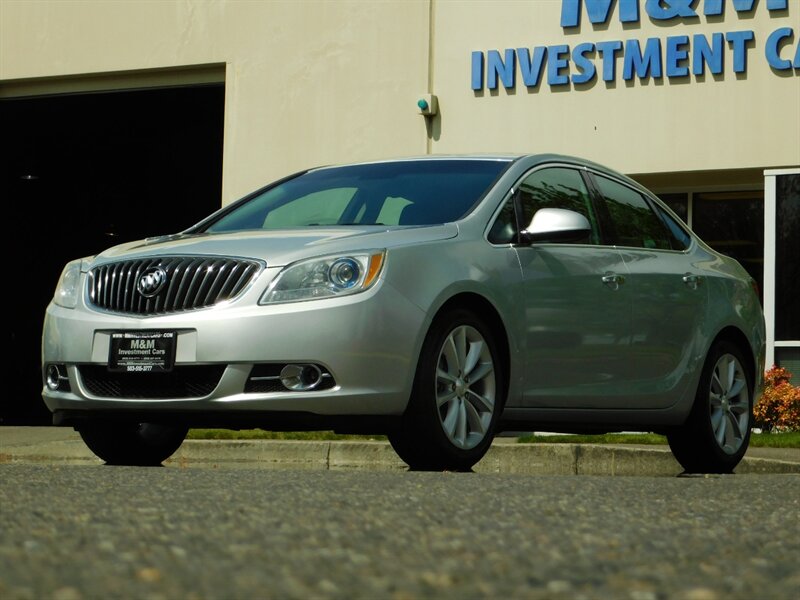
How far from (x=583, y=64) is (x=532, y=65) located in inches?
21.7

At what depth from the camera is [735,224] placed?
1531 centimetres

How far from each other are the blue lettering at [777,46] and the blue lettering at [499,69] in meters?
2.61

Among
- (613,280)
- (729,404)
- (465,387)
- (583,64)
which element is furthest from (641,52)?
(465,387)

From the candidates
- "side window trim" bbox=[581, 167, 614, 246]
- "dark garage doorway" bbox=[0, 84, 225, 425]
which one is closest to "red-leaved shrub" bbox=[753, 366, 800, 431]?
"side window trim" bbox=[581, 167, 614, 246]

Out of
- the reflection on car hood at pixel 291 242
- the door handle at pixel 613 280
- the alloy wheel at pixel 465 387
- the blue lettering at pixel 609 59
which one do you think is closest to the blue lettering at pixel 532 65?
the blue lettering at pixel 609 59

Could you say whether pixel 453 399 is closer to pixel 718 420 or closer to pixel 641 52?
pixel 718 420

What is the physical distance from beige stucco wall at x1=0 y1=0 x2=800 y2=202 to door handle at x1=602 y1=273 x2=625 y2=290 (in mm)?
7315

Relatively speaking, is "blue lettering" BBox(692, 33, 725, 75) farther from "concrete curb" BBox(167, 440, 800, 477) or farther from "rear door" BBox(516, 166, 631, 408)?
"rear door" BBox(516, 166, 631, 408)

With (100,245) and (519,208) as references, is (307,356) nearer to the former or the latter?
(519,208)

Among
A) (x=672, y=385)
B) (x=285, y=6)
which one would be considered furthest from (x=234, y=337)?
(x=285, y=6)

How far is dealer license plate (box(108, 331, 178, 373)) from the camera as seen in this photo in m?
6.58

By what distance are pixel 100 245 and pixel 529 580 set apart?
82.2ft

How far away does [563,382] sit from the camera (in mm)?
7383

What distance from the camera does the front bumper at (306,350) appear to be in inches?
250
